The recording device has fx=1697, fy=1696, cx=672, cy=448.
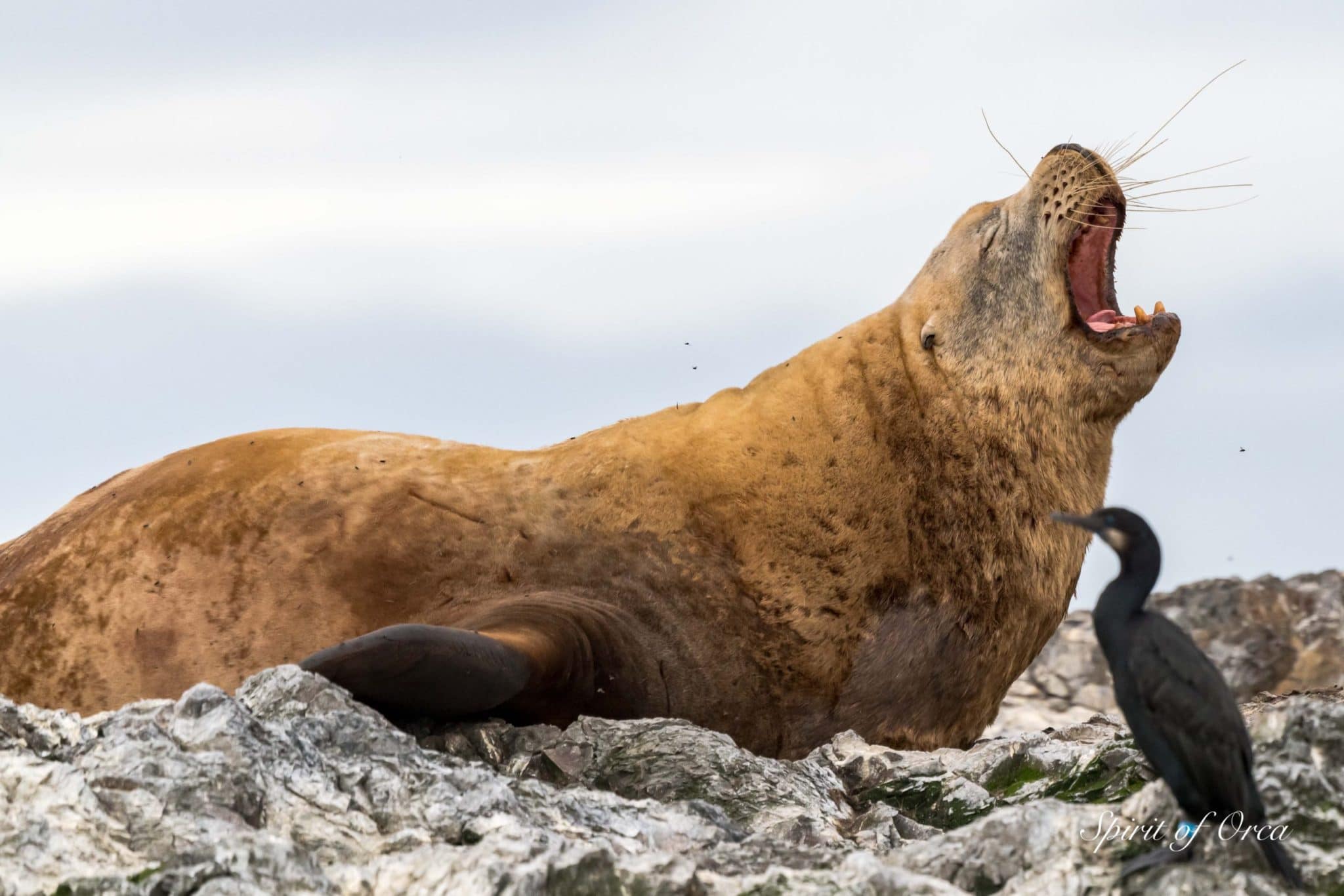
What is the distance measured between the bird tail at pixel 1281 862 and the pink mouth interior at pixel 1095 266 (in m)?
4.18

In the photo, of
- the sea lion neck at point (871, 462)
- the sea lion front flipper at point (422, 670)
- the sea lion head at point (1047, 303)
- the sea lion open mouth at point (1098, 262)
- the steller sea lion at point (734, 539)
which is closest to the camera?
the sea lion front flipper at point (422, 670)

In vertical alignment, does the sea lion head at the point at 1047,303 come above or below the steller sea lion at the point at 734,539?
above

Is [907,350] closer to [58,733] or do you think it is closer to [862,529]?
[862,529]

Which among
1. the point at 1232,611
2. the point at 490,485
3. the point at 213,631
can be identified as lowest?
the point at 1232,611

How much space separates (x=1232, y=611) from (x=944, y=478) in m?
11.2

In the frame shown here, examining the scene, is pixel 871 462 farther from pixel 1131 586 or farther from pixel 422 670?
pixel 1131 586

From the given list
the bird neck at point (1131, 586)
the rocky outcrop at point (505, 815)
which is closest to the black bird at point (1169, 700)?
the bird neck at point (1131, 586)

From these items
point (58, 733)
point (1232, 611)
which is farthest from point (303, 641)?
point (1232, 611)

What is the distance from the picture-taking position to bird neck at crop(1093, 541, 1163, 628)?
143 inches

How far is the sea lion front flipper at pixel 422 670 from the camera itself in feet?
16.8

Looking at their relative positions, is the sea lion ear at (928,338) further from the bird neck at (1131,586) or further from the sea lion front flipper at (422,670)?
the bird neck at (1131,586)

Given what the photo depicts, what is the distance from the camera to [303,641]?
649 cm

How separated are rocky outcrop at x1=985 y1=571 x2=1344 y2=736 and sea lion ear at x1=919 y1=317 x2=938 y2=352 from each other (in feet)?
29.6

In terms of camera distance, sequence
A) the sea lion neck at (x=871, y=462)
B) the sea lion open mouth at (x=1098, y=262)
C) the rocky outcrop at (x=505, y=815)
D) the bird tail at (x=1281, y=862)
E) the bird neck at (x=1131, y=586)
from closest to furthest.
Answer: the bird tail at (x=1281, y=862), the rocky outcrop at (x=505, y=815), the bird neck at (x=1131, y=586), the sea lion neck at (x=871, y=462), the sea lion open mouth at (x=1098, y=262)
